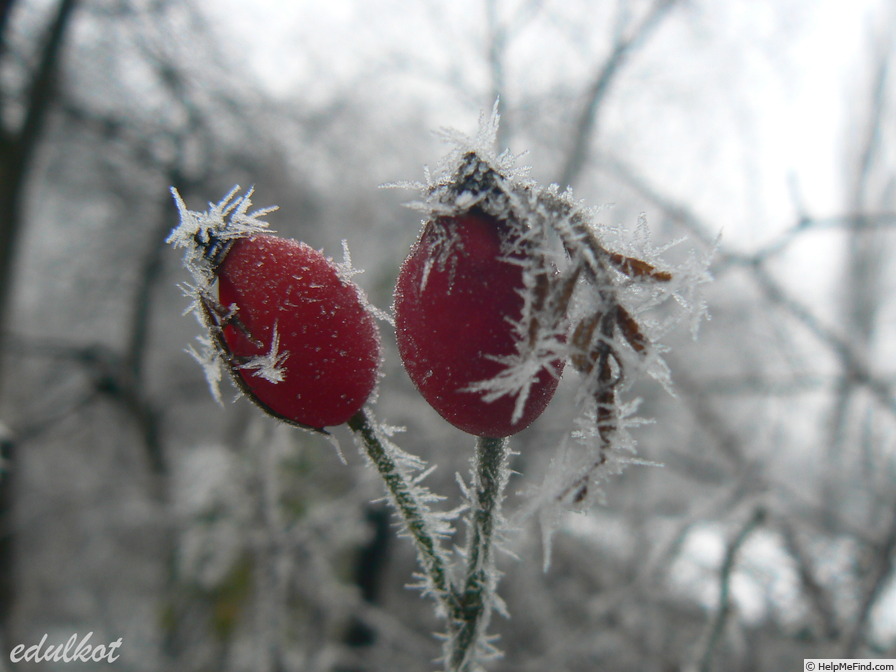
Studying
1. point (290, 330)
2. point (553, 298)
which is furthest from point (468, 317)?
point (290, 330)

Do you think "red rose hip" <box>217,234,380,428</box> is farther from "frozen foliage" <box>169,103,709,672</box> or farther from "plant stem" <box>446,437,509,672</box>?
"plant stem" <box>446,437,509,672</box>

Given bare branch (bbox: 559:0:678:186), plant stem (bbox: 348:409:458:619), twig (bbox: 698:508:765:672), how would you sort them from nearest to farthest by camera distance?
plant stem (bbox: 348:409:458:619) → twig (bbox: 698:508:765:672) → bare branch (bbox: 559:0:678:186)

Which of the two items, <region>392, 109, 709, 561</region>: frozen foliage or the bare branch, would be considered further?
the bare branch

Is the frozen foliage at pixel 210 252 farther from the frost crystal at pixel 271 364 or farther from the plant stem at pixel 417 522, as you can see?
the plant stem at pixel 417 522

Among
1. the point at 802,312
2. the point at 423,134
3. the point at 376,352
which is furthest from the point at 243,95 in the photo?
the point at 376,352

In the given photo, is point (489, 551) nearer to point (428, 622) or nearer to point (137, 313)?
point (428, 622)

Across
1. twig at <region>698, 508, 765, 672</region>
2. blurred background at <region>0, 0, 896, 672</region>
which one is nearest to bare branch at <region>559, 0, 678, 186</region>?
blurred background at <region>0, 0, 896, 672</region>

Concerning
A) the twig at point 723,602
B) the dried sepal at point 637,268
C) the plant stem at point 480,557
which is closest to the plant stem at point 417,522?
the plant stem at point 480,557

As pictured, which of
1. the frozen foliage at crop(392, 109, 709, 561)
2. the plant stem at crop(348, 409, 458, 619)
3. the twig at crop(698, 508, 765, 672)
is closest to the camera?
the frozen foliage at crop(392, 109, 709, 561)
